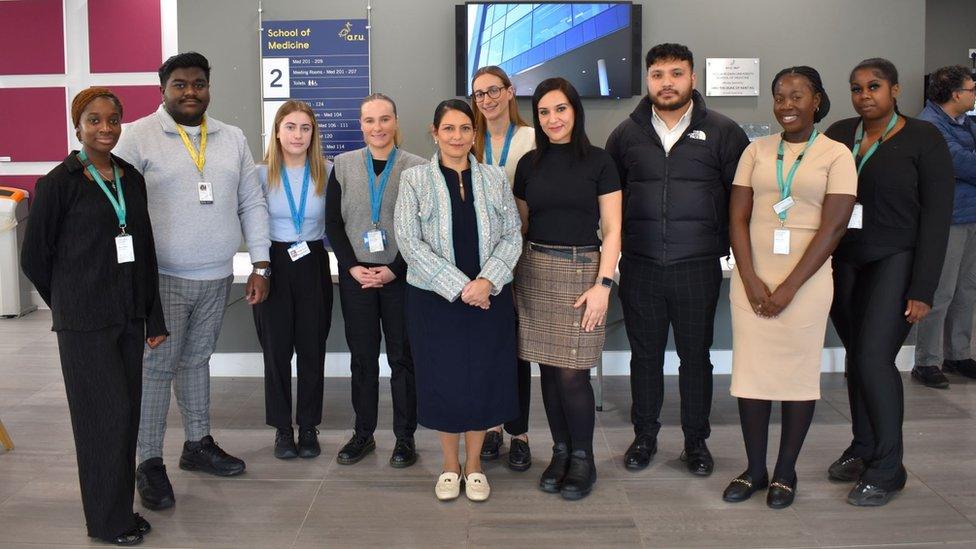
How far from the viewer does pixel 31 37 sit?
7004mm

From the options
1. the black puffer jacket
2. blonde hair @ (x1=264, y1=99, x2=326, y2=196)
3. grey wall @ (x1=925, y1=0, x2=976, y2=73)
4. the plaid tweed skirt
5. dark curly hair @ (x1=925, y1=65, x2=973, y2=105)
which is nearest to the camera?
the plaid tweed skirt

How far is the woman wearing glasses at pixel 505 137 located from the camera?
3.24 m

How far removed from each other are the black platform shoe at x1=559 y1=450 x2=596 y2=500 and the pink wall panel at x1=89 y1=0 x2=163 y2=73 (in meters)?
5.43

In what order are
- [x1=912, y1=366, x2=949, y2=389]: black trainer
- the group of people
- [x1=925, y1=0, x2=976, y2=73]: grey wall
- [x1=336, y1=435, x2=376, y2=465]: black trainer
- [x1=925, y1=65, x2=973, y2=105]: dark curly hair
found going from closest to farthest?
the group of people, [x1=336, y1=435, x2=376, y2=465]: black trainer, [x1=925, y1=65, x2=973, y2=105]: dark curly hair, [x1=912, y1=366, x2=949, y2=389]: black trainer, [x1=925, y1=0, x2=976, y2=73]: grey wall

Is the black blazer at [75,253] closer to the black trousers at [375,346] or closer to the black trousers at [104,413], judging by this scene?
the black trousers at [104,413]

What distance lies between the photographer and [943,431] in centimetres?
386

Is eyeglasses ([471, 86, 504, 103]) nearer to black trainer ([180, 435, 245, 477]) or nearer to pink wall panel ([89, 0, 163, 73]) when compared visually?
black trainer ([180, 435, 245, 477])

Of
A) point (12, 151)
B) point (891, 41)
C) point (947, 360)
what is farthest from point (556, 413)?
point (12, 151)

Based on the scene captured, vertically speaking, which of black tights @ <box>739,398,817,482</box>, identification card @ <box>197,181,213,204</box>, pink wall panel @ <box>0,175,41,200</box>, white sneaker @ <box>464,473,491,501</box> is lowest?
white sneaker @ <box>464,473,491,501</box>

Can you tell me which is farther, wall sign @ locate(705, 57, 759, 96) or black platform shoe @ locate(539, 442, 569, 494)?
wall sign @ locate(705, 57, 759, 96)

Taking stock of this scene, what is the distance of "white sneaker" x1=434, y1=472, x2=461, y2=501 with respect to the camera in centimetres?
307

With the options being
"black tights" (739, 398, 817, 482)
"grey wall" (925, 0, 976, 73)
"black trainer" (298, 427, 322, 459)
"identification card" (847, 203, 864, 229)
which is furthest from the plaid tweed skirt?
"grey wall" (925, 0, 976, 73)

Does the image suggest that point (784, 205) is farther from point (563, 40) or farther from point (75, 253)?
point (563, 40)

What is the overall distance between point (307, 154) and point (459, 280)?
989mm
